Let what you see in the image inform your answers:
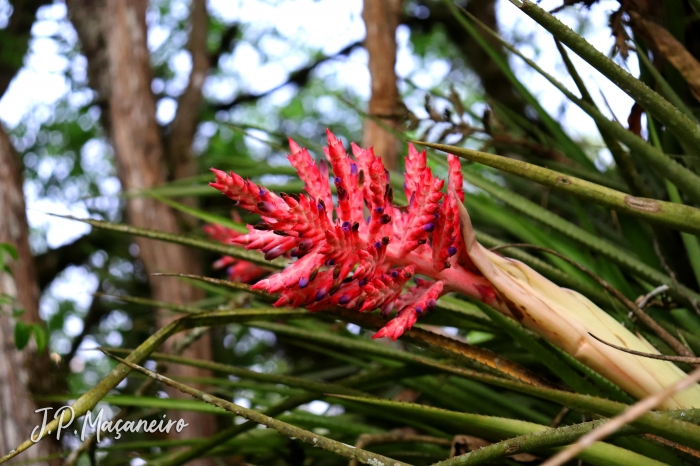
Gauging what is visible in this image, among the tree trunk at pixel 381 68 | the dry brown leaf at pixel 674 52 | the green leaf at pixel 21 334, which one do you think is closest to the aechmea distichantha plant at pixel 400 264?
the dry brown leaf at pixel 674 52

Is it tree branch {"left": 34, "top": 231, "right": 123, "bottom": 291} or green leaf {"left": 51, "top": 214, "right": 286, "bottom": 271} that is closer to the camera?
green leaf {"left": 51, "top": 214, "right": 286, "bottom": 271}

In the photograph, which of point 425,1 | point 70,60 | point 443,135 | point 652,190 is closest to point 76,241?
point 70,60

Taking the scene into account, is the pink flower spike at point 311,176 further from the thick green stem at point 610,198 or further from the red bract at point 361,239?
the thick green stem at point 610,198

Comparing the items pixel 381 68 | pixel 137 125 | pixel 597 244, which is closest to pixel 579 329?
pixel 597 244

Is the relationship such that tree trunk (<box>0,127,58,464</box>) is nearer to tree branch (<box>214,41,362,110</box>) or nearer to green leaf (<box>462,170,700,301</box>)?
green leaf (<box>462,170,700,301</box>)

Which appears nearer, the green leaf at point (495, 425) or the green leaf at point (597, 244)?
the green leaf at point (495, 425)

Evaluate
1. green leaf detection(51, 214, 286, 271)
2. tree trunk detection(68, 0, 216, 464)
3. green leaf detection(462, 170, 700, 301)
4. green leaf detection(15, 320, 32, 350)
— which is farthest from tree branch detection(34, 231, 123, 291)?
green leaf detection(462, 170, 700, 301)
